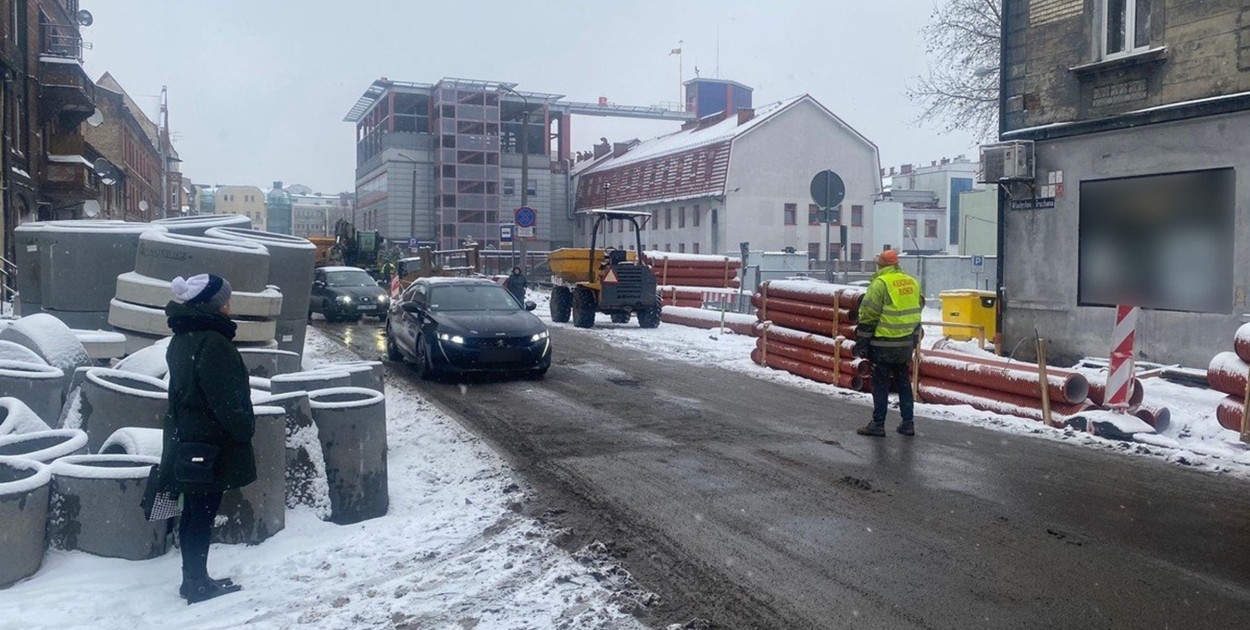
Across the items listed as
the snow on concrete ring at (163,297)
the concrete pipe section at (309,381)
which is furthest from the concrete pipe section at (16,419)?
the snow on concrete ring at (163,297)

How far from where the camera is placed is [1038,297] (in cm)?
1559

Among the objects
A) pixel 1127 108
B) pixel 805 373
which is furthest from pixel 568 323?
pixel 1127 108

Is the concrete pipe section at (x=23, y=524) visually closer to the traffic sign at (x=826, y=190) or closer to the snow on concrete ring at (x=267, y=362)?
the snow on concrete ring at (x=267, y=362)

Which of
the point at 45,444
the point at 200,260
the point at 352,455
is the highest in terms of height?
the point at 200,260

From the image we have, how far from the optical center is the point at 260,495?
588cm

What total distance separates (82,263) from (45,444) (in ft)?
18.5

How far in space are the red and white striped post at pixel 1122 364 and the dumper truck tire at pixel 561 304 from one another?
1561 centimetres

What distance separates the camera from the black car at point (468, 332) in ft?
43.4

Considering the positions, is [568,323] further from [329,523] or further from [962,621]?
[962,621]

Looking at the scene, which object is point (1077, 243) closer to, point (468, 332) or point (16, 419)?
point (468, 332)

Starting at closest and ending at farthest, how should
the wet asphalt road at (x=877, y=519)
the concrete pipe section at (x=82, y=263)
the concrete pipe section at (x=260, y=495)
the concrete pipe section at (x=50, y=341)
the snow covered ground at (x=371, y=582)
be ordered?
the snow covered ground at (x=371, y=582), the wet asphalt road at (x=877, y=519), the concrete pipe section at (x=260, y=495), the concrete pipe section at (x=50, y=341), the concrete pipe section at (x=82, y=263)

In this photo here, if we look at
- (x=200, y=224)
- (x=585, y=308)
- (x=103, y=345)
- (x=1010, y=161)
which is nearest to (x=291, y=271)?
(x=200, y=224)

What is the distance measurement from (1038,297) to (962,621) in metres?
12.1

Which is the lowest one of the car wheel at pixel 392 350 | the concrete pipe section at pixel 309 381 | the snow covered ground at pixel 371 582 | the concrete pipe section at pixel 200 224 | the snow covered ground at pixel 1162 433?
the snow covered ground at pixel 371 582
